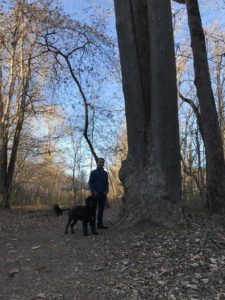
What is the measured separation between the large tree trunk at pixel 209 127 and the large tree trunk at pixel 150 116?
2.04 metres


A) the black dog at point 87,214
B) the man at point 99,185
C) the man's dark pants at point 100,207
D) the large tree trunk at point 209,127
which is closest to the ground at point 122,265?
the black dog at point 87,214

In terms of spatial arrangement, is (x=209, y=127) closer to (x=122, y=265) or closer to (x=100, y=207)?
(x=100, y=207)

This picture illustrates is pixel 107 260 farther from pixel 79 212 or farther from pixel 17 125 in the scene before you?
pixel 17 125

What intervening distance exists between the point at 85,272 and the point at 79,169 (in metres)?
24.2

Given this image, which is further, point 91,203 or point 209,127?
A: point 209,127

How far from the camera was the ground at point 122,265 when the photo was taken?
6.79 meters

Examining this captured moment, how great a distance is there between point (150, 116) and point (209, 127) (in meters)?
2.39

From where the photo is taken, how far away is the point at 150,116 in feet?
32.6

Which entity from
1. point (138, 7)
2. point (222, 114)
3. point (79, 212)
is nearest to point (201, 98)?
point (138, 7)

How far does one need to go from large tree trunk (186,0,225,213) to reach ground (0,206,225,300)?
1.05 metres

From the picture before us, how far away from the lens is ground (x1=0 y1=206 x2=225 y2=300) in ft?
22.3

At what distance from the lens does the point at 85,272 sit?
764 cm

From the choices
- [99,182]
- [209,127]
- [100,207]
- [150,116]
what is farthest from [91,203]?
[209,127]

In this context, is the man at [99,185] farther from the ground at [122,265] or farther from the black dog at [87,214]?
the ground at [122,265]
